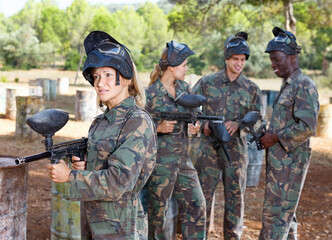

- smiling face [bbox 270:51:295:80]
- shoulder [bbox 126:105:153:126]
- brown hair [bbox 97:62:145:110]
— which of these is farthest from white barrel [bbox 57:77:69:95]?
shoulder [bbox 126:105:153:126]

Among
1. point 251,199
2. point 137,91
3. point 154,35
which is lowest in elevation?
point 251,199

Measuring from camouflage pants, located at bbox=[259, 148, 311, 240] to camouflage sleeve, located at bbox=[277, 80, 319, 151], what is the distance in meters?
0.14

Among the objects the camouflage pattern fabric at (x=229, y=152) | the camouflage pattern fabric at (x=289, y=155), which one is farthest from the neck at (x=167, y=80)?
the camouflage pattern fabric at (x=289, y=155)

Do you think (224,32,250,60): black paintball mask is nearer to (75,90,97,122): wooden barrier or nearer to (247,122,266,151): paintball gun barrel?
(247,122,266,151): paintball gun barrel

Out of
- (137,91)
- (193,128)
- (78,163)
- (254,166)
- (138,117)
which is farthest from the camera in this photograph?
(254,166)

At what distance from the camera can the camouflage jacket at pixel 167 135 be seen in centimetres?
372

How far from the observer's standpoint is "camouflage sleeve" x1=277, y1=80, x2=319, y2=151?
3494 mm

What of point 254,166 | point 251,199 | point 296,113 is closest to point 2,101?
point 254,166

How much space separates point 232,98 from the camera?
13.7 ft

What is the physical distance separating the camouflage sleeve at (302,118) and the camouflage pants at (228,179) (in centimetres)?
63

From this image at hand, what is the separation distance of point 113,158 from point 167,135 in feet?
5.79

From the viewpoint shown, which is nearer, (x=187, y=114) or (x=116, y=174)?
(x=116, y=174)

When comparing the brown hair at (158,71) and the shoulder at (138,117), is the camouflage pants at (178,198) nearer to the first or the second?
the brown hair at (158,71)

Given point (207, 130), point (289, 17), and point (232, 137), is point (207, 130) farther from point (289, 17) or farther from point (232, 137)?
→ point (289, 17)
